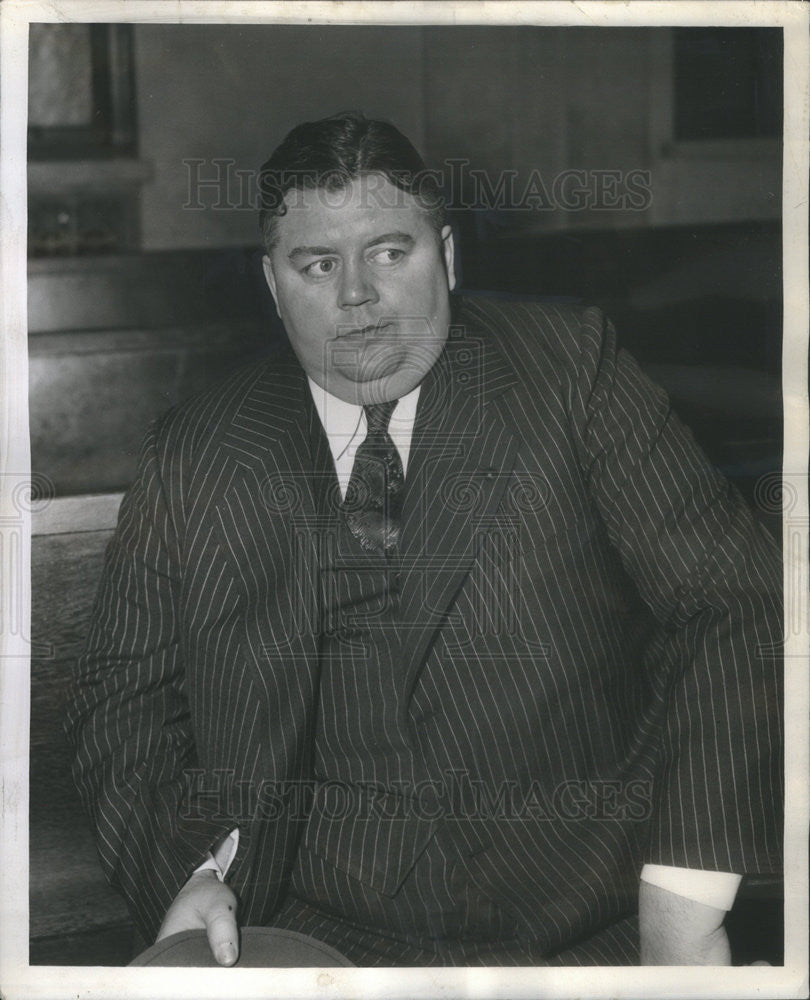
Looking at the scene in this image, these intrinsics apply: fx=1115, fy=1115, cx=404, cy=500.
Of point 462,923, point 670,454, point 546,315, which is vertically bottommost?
point 462,923

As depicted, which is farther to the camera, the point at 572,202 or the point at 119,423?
the point at 119,423

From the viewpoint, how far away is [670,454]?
3.69 ft

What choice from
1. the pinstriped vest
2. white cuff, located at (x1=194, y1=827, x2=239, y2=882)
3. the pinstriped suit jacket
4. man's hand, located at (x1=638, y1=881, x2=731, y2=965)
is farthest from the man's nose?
man's hand, located at (x1=638, y1=881, x2=731, y2=965)

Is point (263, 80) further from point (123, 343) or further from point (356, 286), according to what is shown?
point (123, 343)

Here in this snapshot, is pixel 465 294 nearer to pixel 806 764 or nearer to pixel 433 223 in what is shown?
pixel 433 223

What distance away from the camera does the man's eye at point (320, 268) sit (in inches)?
43.3

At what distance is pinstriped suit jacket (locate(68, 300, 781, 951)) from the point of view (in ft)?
3.69

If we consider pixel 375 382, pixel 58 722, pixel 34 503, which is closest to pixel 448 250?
pixel 375 382

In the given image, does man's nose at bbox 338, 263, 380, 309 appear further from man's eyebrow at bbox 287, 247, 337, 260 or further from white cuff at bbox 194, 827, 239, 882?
white cuff at bbox 194, 827, 239, 882

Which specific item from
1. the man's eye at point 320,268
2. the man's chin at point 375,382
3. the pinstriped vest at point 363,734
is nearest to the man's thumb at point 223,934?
the pinstriped vest at point 363,734

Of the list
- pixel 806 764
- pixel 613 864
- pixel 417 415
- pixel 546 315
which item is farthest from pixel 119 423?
pixel 806 764

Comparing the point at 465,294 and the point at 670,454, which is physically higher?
the point at 465,294

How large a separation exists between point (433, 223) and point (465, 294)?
0.08m

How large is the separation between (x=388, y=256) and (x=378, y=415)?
0.16 m
